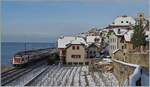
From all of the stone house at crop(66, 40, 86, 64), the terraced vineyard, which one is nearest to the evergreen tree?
the terraced vineyard

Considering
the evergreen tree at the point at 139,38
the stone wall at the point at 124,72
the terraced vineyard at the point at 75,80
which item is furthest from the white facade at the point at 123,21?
the stone wall at the point at 124,72

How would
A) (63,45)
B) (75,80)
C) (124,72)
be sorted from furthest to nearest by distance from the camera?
(63,45)
(75,80)
(124,72)

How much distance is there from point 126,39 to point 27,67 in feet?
31.6

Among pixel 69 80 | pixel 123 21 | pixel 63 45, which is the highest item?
pixel 123 21

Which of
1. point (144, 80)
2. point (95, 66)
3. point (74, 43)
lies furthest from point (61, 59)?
point (144, 80)

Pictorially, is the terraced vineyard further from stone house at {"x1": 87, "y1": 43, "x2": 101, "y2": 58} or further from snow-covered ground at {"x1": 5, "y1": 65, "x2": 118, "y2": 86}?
stone house at {"x1": 87, "y1": 43, "x2": 101, "y2": 58}

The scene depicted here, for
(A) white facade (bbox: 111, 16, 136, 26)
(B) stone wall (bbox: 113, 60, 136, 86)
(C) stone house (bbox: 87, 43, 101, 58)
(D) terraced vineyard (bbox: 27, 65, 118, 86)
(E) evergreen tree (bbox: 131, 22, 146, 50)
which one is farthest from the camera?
(A) white facade (bbox: 111, 16, 136, 26)

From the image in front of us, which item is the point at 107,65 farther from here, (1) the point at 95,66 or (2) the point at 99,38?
(2) the point at 99,38

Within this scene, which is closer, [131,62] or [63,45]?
[131,62]

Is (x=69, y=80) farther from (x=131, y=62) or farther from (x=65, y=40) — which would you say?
(x=65, y=40)

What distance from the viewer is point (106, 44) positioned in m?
42.1

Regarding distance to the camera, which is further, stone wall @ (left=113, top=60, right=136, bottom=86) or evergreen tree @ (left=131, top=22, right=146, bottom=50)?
evergreen tree @ (left=131, top=22, right=146, bottom=50)

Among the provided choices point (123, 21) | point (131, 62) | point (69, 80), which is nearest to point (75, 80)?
point (69, 80)

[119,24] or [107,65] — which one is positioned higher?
[119,24]
